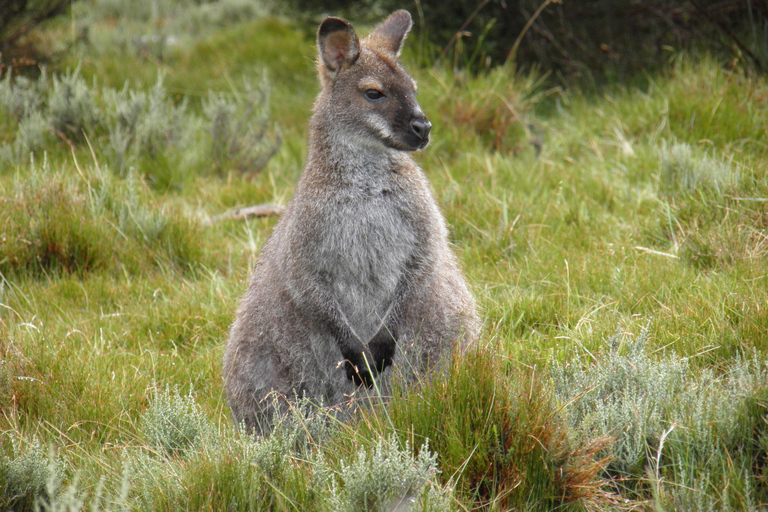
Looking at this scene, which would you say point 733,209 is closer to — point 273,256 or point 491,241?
point 491,241

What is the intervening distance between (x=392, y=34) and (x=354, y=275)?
157cm

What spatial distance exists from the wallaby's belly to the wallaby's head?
14.9 inches

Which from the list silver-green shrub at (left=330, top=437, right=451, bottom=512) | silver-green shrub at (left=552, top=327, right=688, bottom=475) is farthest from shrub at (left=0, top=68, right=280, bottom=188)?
silver-green shrub at (left=330, top=437, right=451, bottom=512)

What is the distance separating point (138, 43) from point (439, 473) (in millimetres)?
9994

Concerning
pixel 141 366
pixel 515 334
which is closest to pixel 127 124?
pixel 141 366

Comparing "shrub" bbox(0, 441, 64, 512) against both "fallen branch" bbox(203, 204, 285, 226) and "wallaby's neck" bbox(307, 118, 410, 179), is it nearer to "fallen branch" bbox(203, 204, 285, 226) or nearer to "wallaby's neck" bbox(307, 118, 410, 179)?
"wallaby's neck" bbox(307, 118, 410, 179)

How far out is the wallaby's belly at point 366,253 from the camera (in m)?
3.56

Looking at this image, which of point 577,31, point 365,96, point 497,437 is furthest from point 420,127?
point 577,31

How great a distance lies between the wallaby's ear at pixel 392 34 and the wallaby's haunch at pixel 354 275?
1.24ft

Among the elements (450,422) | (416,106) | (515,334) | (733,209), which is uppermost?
(416,106)

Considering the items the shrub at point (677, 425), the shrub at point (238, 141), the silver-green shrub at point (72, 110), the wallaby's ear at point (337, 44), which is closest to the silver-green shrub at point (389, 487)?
the shrub at point (677, 425)

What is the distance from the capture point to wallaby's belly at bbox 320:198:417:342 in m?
3.56

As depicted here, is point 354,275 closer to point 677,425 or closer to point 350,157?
point 350,157

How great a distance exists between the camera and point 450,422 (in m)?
2.84
